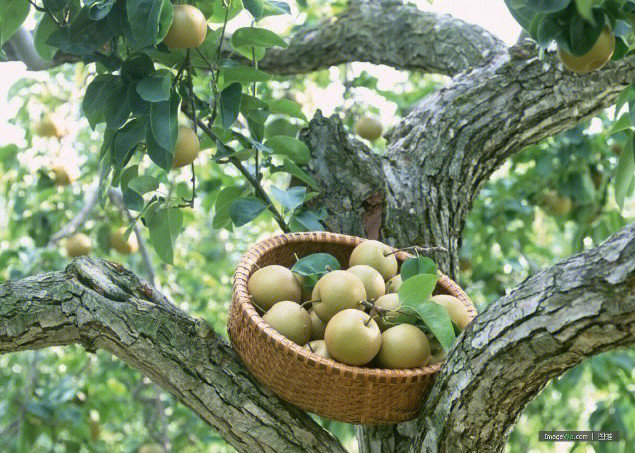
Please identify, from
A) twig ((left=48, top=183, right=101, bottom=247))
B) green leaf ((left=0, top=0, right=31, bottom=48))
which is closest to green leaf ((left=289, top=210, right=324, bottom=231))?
green leaf ((left=0, top=0, right=31, bottom=48))

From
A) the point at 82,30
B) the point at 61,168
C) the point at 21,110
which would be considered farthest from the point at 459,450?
the point at 21,110

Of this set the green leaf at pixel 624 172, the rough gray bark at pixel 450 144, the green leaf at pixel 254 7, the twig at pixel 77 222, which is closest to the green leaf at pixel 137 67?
the green leaf at pixel 254 7

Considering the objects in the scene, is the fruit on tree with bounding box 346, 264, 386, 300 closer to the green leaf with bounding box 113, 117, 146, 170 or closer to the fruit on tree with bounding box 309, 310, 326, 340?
the fruit on tree with bounding box 309, 310, 326, 340

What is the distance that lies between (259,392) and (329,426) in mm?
1665

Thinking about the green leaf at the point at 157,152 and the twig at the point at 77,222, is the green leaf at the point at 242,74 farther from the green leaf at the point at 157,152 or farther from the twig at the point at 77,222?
the twig at the point at 77,222

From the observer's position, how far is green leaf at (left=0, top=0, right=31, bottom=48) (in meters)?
1.26

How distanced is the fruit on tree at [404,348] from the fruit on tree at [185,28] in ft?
2.00

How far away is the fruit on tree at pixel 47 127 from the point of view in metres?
2.87

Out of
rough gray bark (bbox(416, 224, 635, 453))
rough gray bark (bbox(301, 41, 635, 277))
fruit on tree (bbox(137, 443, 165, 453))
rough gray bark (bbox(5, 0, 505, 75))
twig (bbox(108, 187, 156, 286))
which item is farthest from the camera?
fruit on tree (bbox(137, 443, 165, 453))

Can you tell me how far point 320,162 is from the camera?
1.74 meters

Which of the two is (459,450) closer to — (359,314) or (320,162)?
(359,314)

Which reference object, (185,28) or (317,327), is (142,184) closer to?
(185,28)

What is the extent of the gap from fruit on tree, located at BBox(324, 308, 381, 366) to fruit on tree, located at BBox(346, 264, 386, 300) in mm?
131

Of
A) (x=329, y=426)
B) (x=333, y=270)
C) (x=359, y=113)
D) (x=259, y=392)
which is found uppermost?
(x=333, y=270)
